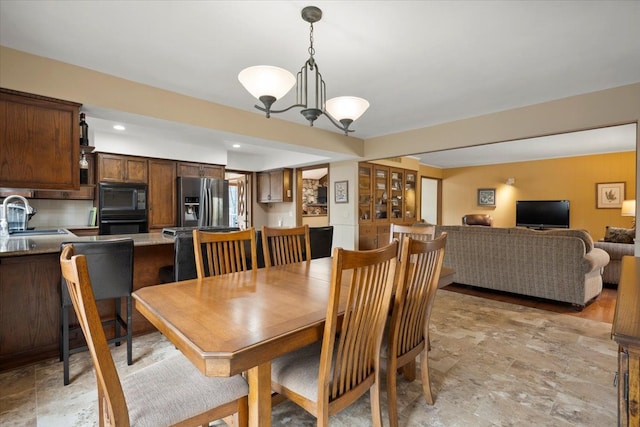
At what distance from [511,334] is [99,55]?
14.0ft

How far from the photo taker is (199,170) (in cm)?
567

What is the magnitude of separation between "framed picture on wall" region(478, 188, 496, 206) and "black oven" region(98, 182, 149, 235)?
7.93 m

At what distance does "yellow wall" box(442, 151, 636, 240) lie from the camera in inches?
249

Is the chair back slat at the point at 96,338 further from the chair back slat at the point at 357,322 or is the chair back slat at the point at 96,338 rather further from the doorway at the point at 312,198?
the doorway at the point at 312,198

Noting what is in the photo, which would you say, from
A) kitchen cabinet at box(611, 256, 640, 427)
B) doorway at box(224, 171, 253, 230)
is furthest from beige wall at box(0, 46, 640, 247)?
kitchen cabinet at box(611, 256, 640, 427)

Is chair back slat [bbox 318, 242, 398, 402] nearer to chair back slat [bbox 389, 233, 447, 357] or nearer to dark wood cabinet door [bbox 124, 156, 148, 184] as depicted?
chair back slat [bbox 389, 233, 447, 357]

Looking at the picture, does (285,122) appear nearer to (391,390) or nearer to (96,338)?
(391,390)

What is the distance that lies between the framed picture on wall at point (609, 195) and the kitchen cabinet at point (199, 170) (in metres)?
7.92

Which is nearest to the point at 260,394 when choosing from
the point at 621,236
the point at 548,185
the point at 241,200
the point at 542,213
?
the point at 621,236

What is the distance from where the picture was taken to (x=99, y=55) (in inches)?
95.7

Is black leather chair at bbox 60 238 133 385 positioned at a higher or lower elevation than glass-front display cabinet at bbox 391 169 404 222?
lower

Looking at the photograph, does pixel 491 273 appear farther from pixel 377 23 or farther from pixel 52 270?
pixel 52 270

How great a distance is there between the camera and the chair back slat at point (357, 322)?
1102 mm

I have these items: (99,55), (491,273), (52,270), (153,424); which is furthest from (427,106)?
(52,270)
